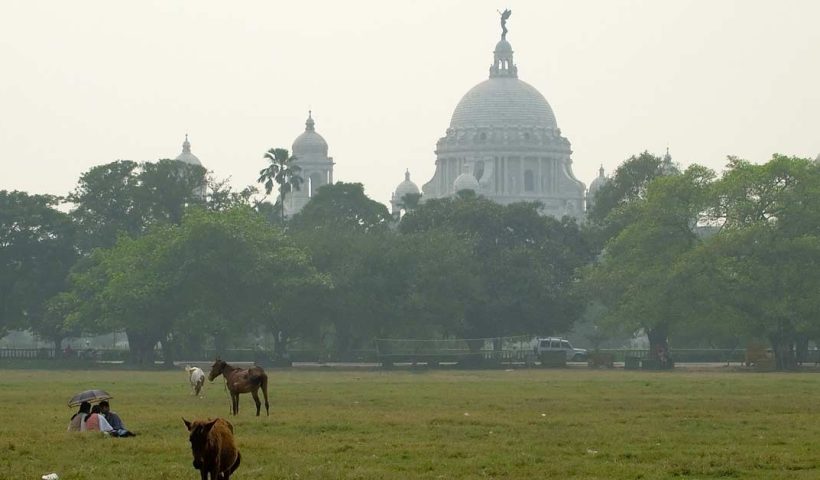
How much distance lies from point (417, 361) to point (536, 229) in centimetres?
3568

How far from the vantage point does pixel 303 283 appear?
89.9 metres

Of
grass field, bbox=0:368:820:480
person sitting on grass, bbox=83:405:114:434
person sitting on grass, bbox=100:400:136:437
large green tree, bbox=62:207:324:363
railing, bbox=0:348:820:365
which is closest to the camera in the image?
grass field, bbox=0:368:820:480

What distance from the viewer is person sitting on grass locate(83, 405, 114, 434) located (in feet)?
106

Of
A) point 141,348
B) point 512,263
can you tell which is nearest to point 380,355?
point 141,348

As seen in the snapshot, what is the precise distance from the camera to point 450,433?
33438 mm

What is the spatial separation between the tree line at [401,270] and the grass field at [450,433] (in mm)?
27260

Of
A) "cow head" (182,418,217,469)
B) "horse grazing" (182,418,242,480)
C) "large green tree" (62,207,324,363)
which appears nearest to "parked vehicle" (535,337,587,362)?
"large green tree" (62,207,324,363)

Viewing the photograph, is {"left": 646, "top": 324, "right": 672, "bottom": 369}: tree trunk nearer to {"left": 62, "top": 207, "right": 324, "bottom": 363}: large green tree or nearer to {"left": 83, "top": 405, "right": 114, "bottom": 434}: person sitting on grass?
{"left": 62, "top": 207, "right": 324, "bottom": 363}: large green tree

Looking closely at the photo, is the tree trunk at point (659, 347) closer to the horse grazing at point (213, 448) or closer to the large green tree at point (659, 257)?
the large green tree at point (659, 257)

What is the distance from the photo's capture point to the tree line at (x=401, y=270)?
8212 cm

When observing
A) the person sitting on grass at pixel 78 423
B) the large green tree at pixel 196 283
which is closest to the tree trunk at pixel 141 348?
the large green tree at pixel 196 283

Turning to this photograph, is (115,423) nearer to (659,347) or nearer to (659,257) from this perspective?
(659,257)

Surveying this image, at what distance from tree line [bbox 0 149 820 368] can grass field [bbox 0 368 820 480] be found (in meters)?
27.3

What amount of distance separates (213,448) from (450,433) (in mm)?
12043
